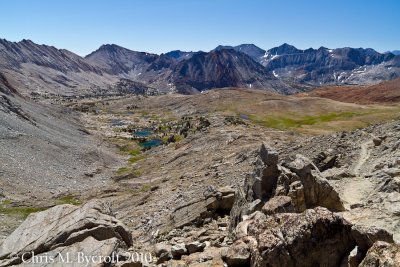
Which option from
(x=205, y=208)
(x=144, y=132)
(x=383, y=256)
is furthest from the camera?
(x=144, y=132)

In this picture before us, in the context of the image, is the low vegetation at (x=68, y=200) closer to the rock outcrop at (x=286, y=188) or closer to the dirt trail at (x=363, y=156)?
the rock outcrop at (x=286, y=188)

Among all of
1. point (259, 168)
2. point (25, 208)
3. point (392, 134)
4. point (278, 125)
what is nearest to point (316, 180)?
point (259, 168)

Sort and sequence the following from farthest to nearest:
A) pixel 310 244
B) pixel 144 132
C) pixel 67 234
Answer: pixel 144 132
pixel 67 234
pixel 310 244

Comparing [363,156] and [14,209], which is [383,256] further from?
[14,209]

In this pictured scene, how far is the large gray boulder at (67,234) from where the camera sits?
2102cm

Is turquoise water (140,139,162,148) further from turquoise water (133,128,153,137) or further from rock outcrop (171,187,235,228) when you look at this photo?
rock outcrop (171,187,235,228)

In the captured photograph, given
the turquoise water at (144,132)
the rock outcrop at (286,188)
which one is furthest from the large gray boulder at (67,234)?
the turquoise water at (144,132)

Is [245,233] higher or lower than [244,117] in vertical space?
higher

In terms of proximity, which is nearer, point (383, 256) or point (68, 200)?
point (383, 256)

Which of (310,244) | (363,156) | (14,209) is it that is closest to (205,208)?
(310,244)

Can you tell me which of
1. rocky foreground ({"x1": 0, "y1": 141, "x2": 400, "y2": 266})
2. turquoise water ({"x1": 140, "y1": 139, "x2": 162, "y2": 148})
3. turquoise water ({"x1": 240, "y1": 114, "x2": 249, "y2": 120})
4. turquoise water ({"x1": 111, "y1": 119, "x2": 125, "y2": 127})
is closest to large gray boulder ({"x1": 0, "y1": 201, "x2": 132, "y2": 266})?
rocky foreground ({"x1": 0, "y1": 141, "x2": 400, "y2": 266})

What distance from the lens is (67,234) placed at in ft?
72.0

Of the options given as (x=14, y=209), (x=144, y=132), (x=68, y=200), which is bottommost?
(x=68, y=200)

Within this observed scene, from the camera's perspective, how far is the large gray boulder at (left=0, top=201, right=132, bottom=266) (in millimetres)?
21016
